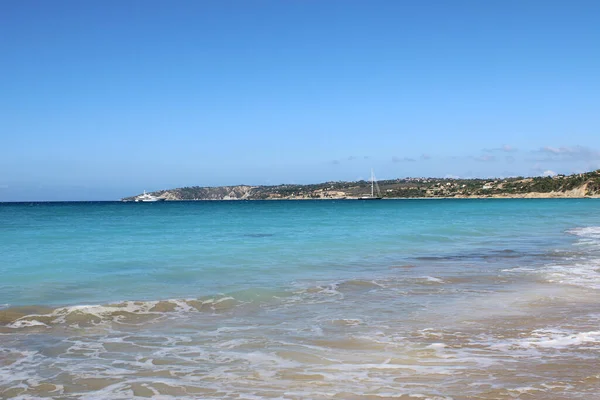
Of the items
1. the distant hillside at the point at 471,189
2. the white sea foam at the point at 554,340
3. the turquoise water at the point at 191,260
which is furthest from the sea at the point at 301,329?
the distant hillside at the point at 471,189

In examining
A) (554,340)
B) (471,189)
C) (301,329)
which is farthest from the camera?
(471,189)

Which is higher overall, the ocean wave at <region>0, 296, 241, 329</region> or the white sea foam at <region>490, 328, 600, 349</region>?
the ocean wave at <region>0, 296, 241, 329</region>

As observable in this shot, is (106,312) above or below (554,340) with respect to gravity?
above

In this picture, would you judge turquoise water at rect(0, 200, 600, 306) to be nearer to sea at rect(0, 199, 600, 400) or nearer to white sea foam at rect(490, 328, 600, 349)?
sea at rect(0, 199, 600, 400)

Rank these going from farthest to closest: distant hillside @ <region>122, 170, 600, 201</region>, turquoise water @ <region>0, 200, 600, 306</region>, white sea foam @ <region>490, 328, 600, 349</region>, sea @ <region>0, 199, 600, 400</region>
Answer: distant hillside @ <region>122, 170, 600, 201</region>
turquoise water @ <region>0, 200, 600, 306</region>
white sea foam @ <region>490, 328, 600, 349</region>
sea @ <region>0, 199, 600, 400</region>

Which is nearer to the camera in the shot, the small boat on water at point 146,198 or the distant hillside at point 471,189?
the distant hillside at point 471,189

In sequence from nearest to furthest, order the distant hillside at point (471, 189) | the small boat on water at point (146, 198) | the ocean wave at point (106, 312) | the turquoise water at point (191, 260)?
the ocean wave at point (106, 312) → the turquoise water at point (191, 260) → the distant hillside at point (471, 189) → the small boat on water at point (146, 198)

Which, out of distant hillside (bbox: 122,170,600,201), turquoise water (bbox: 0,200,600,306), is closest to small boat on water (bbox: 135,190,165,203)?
distant hillside (bbox: 122,170,600,201)

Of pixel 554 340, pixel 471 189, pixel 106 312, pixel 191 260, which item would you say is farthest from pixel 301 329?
pixel 471 189

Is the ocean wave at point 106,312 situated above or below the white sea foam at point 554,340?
above

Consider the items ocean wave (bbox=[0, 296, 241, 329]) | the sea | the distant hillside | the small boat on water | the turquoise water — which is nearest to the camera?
the sea

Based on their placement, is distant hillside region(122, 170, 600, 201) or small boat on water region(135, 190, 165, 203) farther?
small boat on water region(135, 190, 165, 203)

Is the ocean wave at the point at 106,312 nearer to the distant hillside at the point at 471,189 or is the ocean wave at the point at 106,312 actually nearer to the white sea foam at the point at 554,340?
the white sea foam at the point at 554,340

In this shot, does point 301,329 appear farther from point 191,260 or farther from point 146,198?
point 146,198
